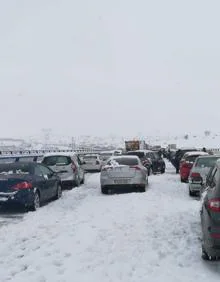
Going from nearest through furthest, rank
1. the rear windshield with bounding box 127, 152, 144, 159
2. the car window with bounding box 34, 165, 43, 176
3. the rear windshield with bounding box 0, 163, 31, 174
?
the rear windshield with bounding box 0, 163, 31, 174
the car window with bounding box 34, 165, 43, 176
the rear windshield with bounding box 127, 152, 144, 159

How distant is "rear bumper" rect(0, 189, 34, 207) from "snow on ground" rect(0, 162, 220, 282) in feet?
1.70

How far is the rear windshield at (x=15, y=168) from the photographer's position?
48.7ft

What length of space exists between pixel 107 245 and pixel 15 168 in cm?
680

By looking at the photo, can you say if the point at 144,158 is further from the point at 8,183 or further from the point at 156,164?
the point at 8,183

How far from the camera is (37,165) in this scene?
52.7ft

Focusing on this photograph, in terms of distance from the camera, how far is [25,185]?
14.1 metres

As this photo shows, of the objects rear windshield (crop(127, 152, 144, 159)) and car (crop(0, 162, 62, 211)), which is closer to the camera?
car (crop(0, 162, 62, 211))

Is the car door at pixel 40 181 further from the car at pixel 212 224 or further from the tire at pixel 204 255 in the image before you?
the car at pixel 212 224

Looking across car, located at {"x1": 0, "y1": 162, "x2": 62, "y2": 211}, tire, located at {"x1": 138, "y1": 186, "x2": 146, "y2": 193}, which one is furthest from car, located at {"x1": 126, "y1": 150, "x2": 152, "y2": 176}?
car, located at {"x1": 0, "y1": 162, "x2": 62, "y2": 211}

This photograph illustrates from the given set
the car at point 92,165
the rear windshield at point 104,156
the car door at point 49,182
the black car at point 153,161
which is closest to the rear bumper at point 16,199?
the car door at point 49,182

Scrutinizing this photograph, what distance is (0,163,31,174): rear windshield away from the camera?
1484 centimetres

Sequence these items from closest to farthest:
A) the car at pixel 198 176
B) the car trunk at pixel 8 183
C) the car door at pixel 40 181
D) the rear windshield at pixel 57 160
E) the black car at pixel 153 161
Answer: the car trunk at pixel 8 183, the car door at pixel 40 181, the car at pixel 198 176, the rear windshield at pixel 57 160, the black car at pixel 153 161

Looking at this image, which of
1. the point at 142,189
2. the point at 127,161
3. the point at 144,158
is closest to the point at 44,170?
the point at 127,161

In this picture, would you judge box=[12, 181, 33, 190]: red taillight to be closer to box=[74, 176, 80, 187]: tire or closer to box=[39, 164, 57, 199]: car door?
box=[39, 164, 57, 199]: car door
